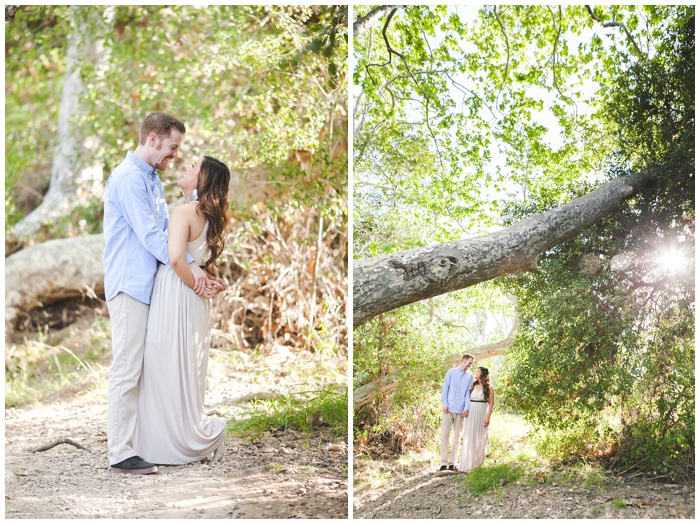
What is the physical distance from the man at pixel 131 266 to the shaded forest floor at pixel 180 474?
0.60 ft

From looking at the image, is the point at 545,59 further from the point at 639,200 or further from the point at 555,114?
the point at 639,200

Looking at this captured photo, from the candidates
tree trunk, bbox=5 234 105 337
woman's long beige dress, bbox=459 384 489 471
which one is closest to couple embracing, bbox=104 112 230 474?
Result: woman's long beige dress, bbox=459 384 489 471

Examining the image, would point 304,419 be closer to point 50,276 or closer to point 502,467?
point 502,467

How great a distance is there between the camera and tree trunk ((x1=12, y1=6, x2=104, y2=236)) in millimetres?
7113

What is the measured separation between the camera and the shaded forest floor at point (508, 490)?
117 inches

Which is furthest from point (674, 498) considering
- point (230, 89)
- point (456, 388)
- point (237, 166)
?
point (230, 89)

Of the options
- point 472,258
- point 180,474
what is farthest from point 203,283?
point 472,258

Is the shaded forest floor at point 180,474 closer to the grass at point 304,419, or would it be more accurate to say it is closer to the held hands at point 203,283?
the grass at point 304,419

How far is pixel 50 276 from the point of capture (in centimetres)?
608

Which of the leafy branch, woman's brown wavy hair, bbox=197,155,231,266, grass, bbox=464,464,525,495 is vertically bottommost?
grass, bbox=464,464,525,495

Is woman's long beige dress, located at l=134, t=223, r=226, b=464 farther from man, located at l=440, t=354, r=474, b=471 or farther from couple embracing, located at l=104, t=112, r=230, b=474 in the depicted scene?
man, located at l=440, t=354, r=474, b=471

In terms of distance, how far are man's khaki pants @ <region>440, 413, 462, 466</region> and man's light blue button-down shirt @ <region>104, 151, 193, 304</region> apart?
1.49 metres

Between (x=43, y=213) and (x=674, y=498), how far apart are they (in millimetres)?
6924

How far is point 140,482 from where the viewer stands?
9.25 feet
